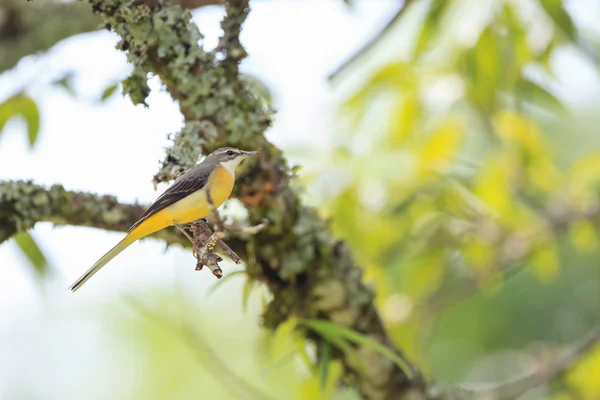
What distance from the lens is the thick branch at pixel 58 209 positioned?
2.20m

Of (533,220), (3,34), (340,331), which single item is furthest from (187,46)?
(533,220)

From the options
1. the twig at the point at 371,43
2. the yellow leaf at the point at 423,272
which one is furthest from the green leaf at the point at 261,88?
the yellow leaf at the point at 423,272

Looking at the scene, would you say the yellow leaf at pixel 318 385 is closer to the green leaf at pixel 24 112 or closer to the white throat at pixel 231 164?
the white throat at pixel 231 164

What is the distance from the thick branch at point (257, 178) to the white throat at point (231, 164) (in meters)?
0.08

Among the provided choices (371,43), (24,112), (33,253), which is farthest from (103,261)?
(371,43)

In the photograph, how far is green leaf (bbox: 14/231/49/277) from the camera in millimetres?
2713

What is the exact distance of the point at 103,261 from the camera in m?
2.03

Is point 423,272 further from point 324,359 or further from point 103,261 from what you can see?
point 103,261

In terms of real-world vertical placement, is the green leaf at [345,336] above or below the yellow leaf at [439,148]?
below

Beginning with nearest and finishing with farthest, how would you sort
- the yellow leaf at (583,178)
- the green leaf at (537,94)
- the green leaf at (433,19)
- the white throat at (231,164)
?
the white throat at (231,164)
the green leaf at (433,19)
the green leaf at (537,94)
the yellow leaf at (583,178)

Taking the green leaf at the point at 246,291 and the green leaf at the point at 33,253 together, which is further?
the green leaf at the point at 33,253

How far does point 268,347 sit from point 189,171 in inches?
48.9

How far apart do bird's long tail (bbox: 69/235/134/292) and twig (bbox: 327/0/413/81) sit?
39.2 inches

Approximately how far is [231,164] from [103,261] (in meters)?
0.45
